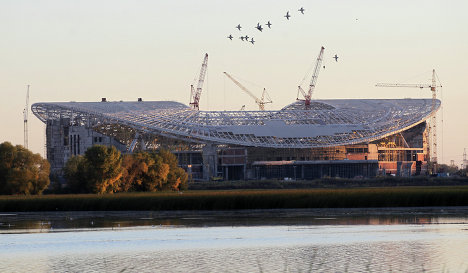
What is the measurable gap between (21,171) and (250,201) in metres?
32.8

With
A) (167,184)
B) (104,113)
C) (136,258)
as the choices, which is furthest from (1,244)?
(104,113)

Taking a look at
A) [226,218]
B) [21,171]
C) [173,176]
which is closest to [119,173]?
[21,171]

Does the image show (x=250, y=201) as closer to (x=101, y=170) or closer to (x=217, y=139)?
(x=101, y=170)

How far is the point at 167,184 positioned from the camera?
4697 inches

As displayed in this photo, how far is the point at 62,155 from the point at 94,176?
8704 cm

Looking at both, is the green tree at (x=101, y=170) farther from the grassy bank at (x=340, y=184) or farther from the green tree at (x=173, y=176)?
the grassy bank at (x=340, y=184)

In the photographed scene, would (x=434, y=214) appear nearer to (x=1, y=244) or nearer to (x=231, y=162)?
(x=1, y=244)

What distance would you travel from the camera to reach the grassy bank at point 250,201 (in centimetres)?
7538

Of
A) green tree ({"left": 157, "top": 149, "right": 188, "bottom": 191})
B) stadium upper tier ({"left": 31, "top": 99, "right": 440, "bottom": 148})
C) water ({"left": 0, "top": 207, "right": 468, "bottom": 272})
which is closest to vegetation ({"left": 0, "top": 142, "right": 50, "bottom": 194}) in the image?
green tree ({"left": 157, "top": 149, "right": 188, "bottom": 191})

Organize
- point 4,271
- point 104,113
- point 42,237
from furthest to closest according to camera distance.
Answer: point 104,113, point 42,237, point 4,271

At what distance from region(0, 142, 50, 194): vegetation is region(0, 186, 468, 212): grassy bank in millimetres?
17873

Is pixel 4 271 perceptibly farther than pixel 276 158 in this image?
No

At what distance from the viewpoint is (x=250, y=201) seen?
3029 inches

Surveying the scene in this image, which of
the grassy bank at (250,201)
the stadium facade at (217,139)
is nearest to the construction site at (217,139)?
the stadium facade at (217,139)
